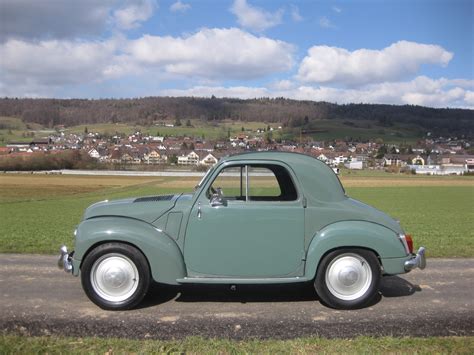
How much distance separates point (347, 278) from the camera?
18.4 feet

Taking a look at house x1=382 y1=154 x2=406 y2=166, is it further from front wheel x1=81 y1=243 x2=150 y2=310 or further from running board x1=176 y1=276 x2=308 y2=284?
front wheel x1=81 y1=243 x2=150 y2=310

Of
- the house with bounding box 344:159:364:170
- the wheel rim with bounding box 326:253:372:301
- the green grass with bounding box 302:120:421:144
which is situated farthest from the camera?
the green grass with bounding box 302:120:421:144

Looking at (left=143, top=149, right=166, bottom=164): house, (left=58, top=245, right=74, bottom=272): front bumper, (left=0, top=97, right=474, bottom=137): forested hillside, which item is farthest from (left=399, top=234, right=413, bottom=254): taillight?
(left=0, top=97, right=474, bottom=137): forested hillside

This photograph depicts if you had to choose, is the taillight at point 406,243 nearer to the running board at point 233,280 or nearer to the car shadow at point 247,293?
the car shadow at point 247,293

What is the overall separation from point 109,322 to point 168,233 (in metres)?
1.20

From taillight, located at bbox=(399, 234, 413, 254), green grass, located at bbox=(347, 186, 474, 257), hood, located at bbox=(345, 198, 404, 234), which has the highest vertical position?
→ hood, located at bbox=(345, 198, 404, 234)

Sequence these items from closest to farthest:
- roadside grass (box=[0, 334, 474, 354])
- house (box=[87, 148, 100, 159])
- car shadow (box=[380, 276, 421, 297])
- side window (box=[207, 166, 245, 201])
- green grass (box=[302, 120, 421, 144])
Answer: roadside grass (box=[0, 334, 474, 354]) < side window (box=[207, 166, 245, 201]) < car shadow (box=[380, 276, 421, 297]) < house (box=[87, 148, 100, 159]) < green grass (box=[302, 120, 421, 144])

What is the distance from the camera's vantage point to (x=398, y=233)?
5.85m

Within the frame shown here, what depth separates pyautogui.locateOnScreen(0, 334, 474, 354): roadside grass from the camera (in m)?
4.14

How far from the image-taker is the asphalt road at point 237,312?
4758 millimetres

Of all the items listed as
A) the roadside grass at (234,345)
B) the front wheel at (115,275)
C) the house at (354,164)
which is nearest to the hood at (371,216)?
the roadside grass at (234,345)

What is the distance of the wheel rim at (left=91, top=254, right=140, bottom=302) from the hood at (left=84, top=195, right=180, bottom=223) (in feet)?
1.73

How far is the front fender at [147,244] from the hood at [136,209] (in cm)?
18

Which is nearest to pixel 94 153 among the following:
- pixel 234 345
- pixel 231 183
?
pixel 231 183
